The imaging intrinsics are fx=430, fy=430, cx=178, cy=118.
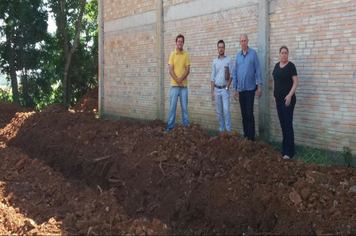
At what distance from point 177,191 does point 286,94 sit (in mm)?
2745

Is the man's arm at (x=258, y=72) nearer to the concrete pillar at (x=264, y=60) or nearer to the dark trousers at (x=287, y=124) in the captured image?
the concrete pillar at (x=264, y=60)

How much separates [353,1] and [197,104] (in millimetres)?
4520

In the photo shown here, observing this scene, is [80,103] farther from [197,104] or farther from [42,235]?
[42,235]

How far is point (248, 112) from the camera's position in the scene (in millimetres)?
8234

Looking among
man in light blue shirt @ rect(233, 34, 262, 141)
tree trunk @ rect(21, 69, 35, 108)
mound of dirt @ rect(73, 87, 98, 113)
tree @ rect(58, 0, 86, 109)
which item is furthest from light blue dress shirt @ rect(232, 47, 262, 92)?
tree trunk @ rect(21, 69, 35, 108)

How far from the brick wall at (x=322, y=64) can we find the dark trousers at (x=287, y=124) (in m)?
0.44

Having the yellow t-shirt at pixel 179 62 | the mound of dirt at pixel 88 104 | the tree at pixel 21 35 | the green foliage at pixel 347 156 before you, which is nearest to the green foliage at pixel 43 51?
the tree at pixel 21 35

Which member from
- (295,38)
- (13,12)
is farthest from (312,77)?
(13,12)

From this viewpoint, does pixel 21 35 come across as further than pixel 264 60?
Yes

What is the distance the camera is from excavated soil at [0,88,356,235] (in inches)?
191

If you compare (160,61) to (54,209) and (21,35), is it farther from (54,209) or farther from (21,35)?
(21,35)

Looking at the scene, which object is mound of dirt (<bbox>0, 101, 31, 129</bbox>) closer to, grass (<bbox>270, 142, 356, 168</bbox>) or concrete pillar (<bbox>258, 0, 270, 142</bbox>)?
concrete pillar (<bbox>258, 0, 270, 142</bbox>)

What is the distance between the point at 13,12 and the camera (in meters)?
17.0

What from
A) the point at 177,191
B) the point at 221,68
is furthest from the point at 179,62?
the point at 177,191
